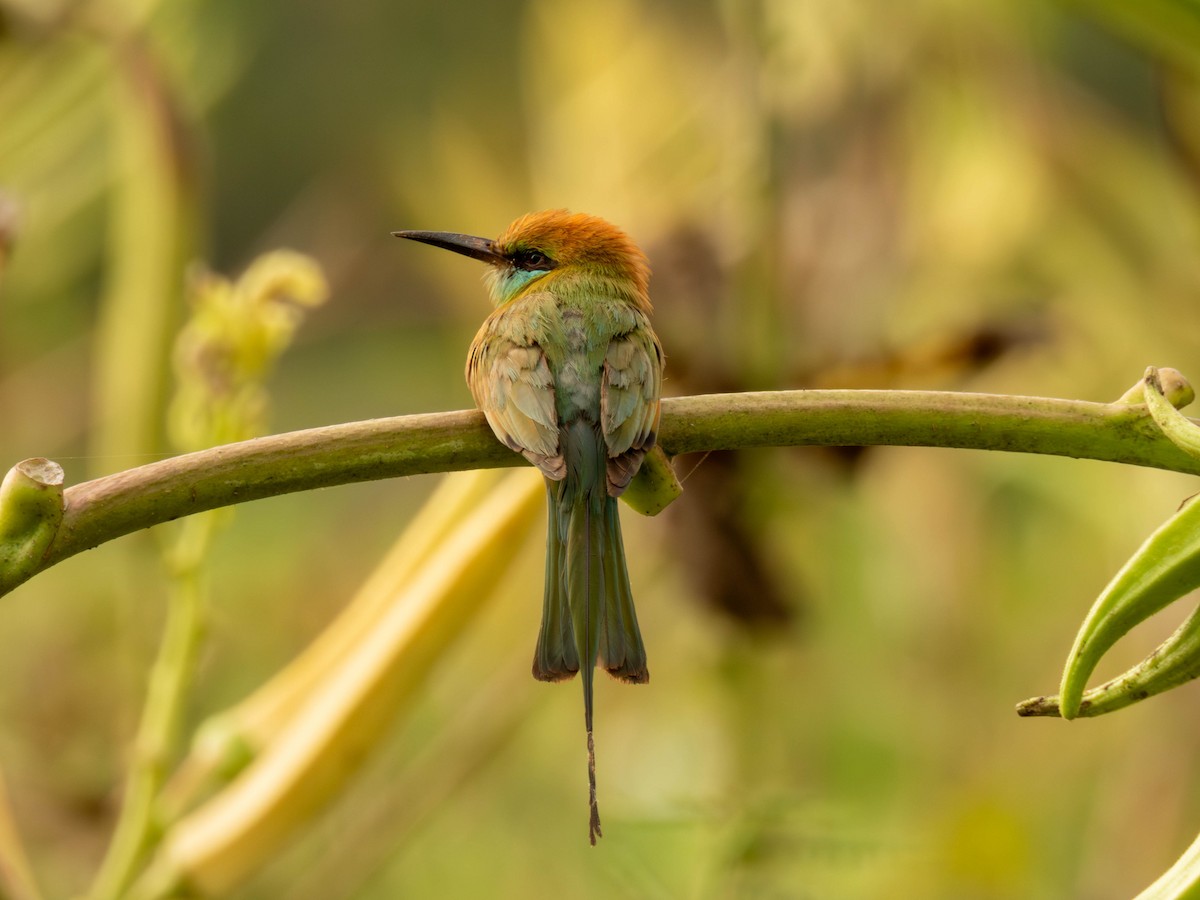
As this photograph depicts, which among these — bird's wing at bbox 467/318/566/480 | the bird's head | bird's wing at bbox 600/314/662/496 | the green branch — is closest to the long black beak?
the bird's head

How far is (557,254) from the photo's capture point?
4.78 ft

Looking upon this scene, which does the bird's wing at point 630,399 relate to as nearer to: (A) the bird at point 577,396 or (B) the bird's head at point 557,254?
(A) the bird at point 577,396

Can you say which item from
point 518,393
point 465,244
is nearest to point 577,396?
point 518,393

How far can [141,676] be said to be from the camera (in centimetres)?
138

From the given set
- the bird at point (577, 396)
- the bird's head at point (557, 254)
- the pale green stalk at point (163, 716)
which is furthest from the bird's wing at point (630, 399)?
the pale green stalk at point (163, 716)

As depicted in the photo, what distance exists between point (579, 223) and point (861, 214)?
1.29ft

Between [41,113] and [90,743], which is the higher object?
[41,113]

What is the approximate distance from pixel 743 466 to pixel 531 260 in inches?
12.2

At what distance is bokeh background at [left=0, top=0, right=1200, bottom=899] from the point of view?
1371mm

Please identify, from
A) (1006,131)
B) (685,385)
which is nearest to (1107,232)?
(1006,131)

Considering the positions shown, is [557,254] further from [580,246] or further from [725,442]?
[725,442]

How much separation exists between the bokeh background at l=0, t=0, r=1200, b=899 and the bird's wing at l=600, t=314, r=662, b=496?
0.17 m

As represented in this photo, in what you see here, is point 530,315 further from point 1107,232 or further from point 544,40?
point 544,40

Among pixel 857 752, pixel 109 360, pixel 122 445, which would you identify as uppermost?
pixel 109 360
